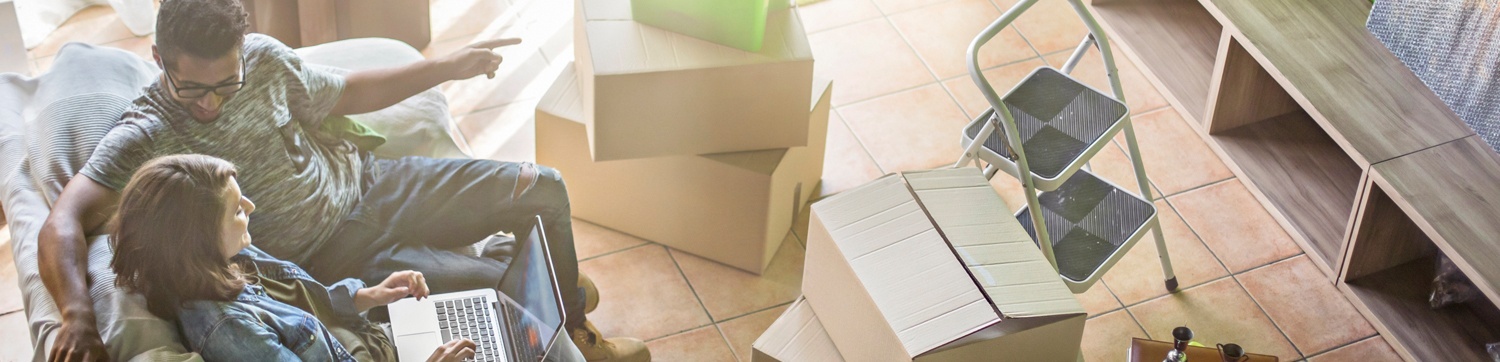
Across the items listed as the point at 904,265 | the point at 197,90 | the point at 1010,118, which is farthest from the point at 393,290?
the point at 1010,118

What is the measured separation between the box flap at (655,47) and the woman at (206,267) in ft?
2.78

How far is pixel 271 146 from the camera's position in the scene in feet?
7.62

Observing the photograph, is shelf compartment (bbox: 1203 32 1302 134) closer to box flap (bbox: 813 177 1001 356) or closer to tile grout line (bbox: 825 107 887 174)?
tile grout line (bbox: 825 107 887 174)

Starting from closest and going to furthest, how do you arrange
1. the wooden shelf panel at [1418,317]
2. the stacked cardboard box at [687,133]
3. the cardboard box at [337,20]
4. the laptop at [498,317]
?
1. the laptop at [498,317]
2. the stacked cardboard box at [687,133]
3. the wooden shelf panel at [1418,317]
4. the cardboard box at [337,20]

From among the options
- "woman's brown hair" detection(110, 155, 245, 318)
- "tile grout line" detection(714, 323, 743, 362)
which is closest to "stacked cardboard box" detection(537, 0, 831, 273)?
"tile grout line" detection(714, 323, 743, 362)

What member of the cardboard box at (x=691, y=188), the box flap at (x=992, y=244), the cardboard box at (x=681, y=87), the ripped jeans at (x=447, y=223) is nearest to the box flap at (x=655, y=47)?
the cardboard box at (x=681, y=87)

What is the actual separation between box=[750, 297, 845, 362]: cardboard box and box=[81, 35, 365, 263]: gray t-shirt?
2.91 feet

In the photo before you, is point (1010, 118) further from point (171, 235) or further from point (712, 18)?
point (171, 235)

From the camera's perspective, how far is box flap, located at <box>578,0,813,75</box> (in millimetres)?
2693

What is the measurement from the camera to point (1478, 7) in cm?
270

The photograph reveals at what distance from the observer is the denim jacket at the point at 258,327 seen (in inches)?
77.0

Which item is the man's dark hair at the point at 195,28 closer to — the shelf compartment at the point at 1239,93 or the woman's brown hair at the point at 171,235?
the woman's brown hair at the point at 171,235

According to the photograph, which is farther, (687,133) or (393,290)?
(687,133)

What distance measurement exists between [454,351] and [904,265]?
0.82 meters
